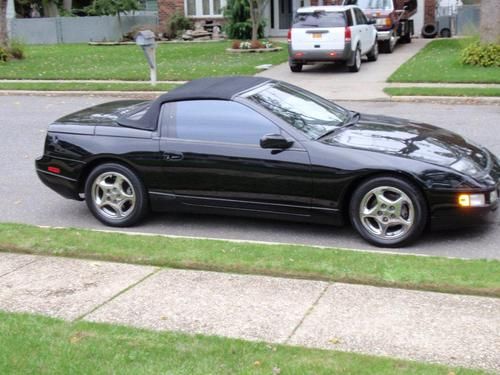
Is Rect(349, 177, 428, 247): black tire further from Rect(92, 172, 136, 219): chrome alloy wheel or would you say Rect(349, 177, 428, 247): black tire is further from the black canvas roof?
Rect(92, 172, 136, 219): chrome alloy wheel

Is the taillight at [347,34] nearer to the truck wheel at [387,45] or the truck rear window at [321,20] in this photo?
the truck rear window at [321,20]

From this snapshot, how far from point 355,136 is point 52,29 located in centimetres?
3068

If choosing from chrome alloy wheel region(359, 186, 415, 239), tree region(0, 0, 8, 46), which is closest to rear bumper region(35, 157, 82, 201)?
chrome alloy wheel region(359, 186, 415, 239)

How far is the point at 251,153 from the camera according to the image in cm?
642

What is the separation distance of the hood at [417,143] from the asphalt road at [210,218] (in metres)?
0.69

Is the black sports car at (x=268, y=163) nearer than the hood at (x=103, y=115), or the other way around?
the black sports car at (x=268, y=163)

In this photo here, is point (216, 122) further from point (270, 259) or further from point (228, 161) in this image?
point (270, 259)

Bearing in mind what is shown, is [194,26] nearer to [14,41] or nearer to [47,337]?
[14,41]

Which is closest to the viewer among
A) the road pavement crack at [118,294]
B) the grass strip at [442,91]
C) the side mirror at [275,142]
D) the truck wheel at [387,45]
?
the road pavement crack at [118,294]

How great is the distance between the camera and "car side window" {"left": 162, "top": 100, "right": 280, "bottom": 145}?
21.2 feet

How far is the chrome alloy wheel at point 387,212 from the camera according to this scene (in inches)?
239

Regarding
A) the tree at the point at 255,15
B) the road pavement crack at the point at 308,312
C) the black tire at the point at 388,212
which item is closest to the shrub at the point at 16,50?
the tree at the point at 255,15

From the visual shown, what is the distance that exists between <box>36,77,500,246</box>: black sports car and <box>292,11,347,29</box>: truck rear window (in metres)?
11.6

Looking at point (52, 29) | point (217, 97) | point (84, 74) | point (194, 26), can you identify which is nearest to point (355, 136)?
point (217, 97)
